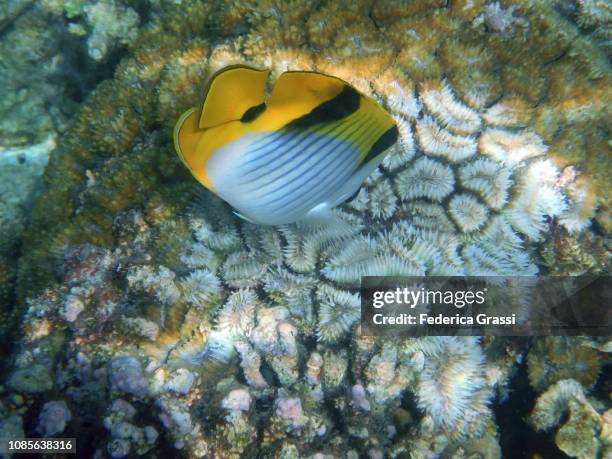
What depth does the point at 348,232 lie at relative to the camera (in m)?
2.58

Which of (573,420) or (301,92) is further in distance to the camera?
(573,420)

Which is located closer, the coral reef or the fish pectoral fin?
the fish pectoral fin

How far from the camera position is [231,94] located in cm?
143

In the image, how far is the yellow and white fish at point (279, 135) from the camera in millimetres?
1438

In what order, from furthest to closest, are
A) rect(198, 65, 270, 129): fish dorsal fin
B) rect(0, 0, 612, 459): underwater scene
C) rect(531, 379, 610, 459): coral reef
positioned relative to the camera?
rect(531, 379, 610, 459): coral reef, rect(0, 0, 612, 459): underwater scene, rect(198, 65, 270, 129): fish dorsal fin

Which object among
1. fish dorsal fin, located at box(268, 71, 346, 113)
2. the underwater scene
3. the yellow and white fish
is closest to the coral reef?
the underwater scene

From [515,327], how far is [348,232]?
1203 millimetres

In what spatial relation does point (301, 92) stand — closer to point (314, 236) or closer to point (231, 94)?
point (231, 94)

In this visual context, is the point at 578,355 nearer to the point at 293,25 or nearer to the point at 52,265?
the point at 293,25

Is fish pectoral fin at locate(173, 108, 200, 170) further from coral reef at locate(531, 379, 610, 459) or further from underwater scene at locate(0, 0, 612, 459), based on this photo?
coral reef at locate(531, 379, 610, 459)

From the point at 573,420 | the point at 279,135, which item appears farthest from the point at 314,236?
the point at 573,420

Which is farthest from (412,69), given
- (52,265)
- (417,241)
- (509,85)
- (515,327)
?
(52,265)

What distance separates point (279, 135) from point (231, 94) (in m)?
0.21

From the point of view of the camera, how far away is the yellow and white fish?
1438mm
